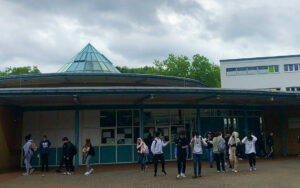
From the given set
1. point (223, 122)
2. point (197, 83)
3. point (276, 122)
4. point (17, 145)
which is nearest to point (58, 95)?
point (17, 145)

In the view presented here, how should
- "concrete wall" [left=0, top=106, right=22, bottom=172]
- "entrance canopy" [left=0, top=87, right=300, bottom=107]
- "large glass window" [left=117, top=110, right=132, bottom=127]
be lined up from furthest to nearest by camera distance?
1. "large glass window" [left=117, top=110, right=132, bottom=127]
2. "concrete wall" [left=0, top=106, right=22, bottom=172]
3. "entrance canopy" [left=0, top=87, right=300, bottom=107]

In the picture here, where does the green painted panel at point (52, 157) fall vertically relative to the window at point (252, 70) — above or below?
below

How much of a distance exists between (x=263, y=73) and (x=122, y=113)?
31.3m

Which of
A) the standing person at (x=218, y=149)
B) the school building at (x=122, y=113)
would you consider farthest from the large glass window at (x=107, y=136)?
the standing person at (x=218, y=149)

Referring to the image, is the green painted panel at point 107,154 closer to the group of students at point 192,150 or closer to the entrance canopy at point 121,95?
the entrance canopy at point 121,95

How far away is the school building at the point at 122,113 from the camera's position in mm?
13977

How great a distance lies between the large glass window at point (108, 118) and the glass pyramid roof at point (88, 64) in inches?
234

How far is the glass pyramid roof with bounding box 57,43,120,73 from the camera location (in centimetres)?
2203

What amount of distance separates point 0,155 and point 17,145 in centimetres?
146

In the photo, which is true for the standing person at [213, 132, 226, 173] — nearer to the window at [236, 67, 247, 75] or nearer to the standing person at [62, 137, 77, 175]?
the standing person at [62, 137, 77, 175]

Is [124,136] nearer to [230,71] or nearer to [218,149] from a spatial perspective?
[218,149]

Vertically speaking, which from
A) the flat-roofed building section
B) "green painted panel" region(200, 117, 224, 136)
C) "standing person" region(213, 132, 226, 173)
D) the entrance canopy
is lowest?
"standing person" region(213, 132, 226, 173)

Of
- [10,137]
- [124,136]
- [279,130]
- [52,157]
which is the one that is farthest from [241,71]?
[10,137]

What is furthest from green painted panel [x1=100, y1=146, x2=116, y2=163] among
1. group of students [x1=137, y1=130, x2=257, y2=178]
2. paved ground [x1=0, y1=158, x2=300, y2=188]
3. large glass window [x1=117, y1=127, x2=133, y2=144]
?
paved ground [x1=0, y1=158, x2=300, y2=188]
